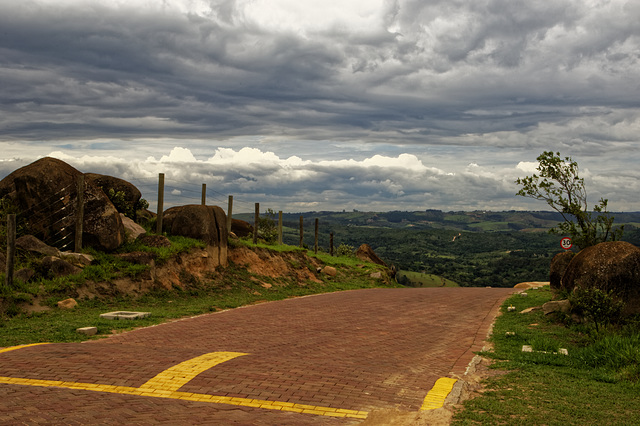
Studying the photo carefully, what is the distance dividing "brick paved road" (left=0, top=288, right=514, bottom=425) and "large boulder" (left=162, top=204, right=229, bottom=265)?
32.3 feet

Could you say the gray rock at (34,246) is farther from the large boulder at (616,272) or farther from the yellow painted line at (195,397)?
the large boulder at (616,272)

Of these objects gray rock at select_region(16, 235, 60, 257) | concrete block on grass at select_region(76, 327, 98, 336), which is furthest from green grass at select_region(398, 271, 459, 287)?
concrete block on grass at select_region(76, 327, 98, 336)

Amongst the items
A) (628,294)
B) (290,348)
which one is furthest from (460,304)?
(290,348)

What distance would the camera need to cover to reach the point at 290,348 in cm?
1141

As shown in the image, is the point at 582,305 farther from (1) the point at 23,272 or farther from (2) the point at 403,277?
(2) the point at 403,277

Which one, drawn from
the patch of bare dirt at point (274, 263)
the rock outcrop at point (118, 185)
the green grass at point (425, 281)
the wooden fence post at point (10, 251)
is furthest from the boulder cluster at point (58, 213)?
the green grass at point (425, 281)

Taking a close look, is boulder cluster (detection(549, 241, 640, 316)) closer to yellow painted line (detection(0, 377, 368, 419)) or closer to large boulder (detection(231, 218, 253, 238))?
yellow painted line (detection(0, 377, 368, 419))

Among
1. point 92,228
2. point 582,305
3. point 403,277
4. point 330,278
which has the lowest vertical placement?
point 403,277

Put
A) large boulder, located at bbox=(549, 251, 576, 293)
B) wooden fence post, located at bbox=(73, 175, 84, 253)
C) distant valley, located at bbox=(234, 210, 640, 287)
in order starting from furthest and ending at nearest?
distant valley, located at bbox=(234, 210, 640, 287), large boulder, located at bbox=(549, 251, 576, 293), wooden fence post, located at bbox=(73, 175, 84, 253)

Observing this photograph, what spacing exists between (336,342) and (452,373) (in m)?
3.59

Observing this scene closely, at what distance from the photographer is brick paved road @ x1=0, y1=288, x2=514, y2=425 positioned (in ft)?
22.2

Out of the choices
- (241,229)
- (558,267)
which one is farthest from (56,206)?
(241,229)

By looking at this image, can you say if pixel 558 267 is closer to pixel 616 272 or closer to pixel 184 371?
pixel 616 272

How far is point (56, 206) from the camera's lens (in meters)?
19.8
